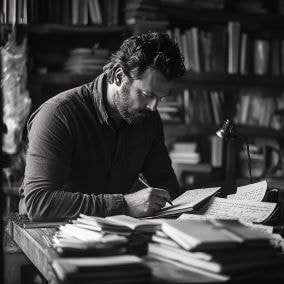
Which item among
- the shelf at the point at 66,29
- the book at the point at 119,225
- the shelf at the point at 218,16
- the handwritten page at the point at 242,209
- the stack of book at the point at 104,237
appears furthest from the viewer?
the shelf at the point at 218,16

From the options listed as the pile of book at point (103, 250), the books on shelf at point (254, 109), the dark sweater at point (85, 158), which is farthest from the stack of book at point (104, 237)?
the books on shelf at point (254, 109)

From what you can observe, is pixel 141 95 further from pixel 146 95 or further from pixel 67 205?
pixel 67 205

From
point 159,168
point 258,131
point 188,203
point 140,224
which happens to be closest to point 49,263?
point 140,224

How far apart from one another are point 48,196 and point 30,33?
6.36 ft

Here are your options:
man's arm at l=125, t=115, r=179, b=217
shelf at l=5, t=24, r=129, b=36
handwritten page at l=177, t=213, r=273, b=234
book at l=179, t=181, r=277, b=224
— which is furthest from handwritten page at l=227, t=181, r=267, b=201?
shelf at l=5, t=24, r=129, b=36

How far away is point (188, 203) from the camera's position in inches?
63.4

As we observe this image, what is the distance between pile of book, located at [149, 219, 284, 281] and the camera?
1.05 metres

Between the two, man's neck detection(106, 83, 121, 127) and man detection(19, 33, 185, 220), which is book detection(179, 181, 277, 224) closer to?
man detection(19, 33, 185, 220)

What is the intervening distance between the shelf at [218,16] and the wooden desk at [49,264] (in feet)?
7.66

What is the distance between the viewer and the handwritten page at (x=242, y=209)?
148 cm

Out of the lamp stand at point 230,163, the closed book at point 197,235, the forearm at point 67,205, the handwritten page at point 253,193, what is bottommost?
the lamp stand at point 230,163

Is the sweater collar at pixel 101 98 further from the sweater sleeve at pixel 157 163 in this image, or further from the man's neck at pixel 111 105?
the sweater sleeve at pixel 157 163

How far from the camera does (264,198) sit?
1630 mm

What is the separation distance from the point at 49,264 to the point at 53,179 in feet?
1.81
